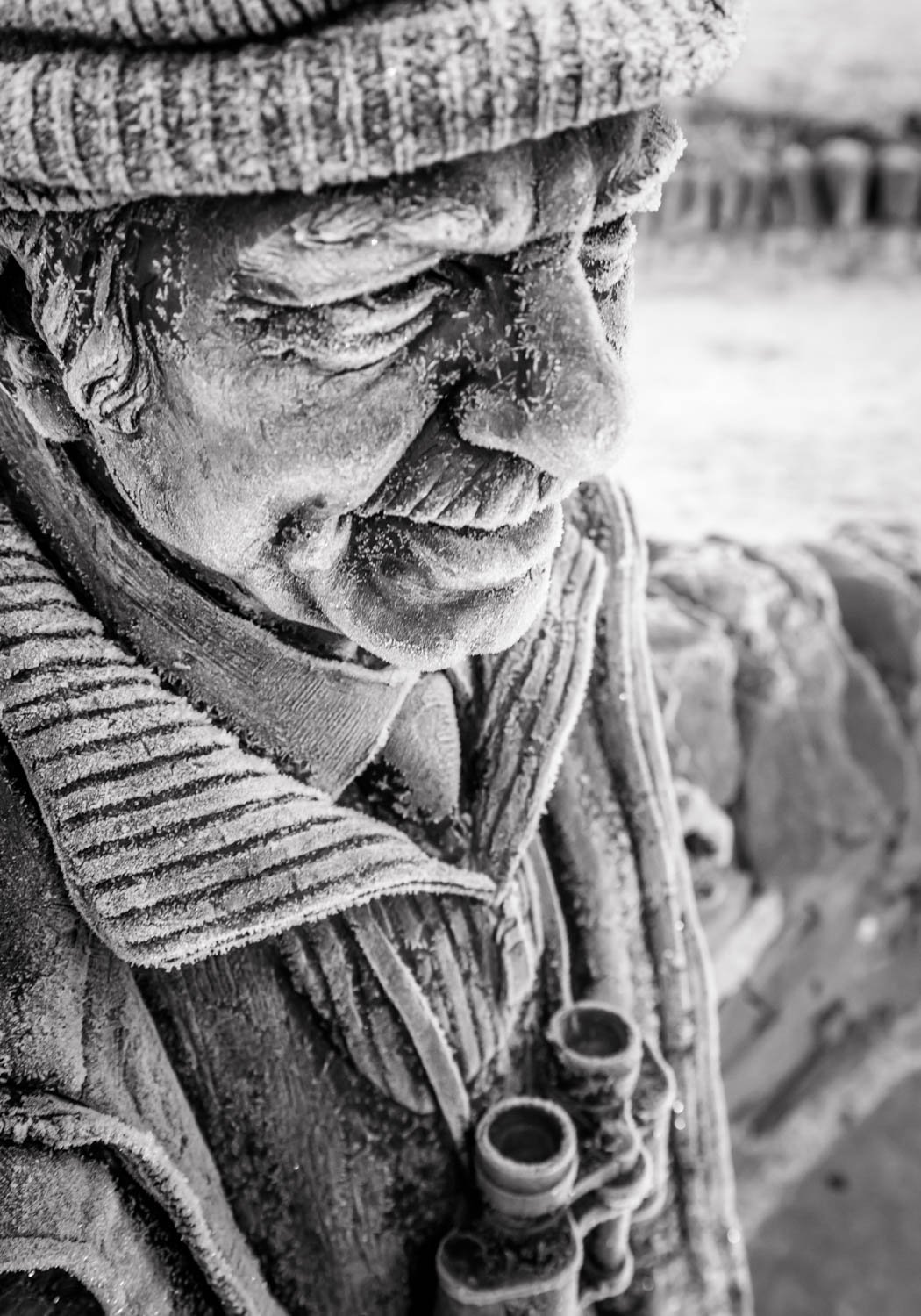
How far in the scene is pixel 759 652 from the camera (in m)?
1.80

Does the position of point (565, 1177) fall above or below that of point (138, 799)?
below

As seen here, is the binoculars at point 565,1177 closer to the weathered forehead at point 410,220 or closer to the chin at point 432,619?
the chin at point 432,619

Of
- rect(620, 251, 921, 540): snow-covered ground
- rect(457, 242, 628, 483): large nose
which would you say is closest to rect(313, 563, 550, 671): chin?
rect(457, 242, 628, 483): large nose

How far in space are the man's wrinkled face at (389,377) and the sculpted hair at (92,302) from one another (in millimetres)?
13

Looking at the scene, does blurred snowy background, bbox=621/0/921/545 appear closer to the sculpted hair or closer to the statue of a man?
the statue of a man

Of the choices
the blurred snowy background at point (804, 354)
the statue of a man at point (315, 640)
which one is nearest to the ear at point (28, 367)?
the statue of a man at point (315, 640)

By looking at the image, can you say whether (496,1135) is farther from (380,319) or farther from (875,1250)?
(875,1250)

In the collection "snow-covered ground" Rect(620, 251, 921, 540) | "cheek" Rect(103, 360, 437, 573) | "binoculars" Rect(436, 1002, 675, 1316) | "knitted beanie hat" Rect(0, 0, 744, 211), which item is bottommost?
"snow-covered ground" Rect(620, 251, 921, 540)

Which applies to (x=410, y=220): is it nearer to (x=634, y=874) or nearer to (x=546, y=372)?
(x=546, y=372)

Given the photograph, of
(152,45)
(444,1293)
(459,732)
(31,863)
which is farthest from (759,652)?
(152,45)

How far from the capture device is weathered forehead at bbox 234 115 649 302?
610 mm

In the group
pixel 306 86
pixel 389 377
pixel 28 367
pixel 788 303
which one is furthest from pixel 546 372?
pixel 788 303

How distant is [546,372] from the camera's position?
26.4 inches

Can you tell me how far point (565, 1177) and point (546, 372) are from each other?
0.56 m
